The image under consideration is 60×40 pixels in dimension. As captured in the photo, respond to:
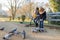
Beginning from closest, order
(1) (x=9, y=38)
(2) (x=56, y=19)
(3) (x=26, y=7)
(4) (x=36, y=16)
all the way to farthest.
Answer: (1) (x=9, y=38) → (4) (x=36, y=16) → (2) (x=56, y=19) → (3) (x=26, y=7)

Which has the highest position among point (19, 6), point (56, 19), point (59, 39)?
point (19, 6)

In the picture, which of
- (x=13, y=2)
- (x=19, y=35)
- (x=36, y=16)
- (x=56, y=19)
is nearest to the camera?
(x=19, y=35)

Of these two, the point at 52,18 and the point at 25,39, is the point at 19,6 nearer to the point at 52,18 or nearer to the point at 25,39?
the point at 52,18

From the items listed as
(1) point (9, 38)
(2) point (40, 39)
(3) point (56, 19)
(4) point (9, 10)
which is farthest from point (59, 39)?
(4) point (9, 10)

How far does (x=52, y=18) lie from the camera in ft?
58.4

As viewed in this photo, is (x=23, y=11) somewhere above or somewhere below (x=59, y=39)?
above

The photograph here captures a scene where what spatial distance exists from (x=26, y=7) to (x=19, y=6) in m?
4.03

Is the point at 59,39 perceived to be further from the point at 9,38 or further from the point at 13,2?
the point at 13,2

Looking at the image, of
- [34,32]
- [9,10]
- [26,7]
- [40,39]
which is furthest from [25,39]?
[9,10]

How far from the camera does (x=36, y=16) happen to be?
14.6 meters

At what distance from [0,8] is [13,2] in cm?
287

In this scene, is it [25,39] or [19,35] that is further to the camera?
[19,35]

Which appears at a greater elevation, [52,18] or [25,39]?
[52,18]

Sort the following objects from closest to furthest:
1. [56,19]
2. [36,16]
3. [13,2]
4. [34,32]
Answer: [34,32] → [36,16] → [56,19] → [13,2]
